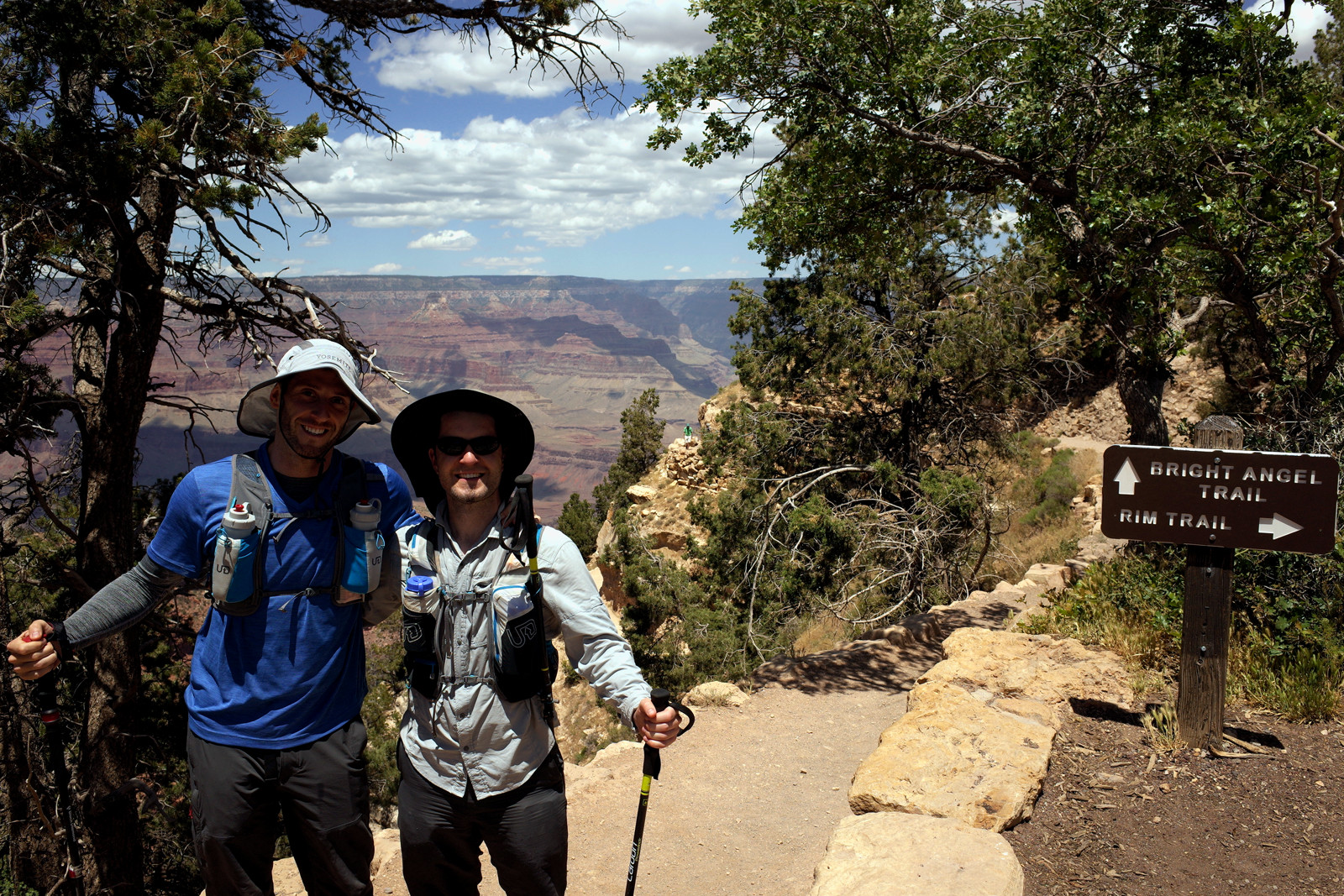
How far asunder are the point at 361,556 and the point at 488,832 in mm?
916

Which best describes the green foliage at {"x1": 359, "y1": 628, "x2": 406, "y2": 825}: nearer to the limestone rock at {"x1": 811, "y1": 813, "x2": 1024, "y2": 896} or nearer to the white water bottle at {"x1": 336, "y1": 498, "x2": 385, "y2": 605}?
the limestone rock at {"x1": 811, "y1": 813, "x2": 1024, "y2": 896}

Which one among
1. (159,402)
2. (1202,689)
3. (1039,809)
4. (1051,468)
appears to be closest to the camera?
(1039,809)

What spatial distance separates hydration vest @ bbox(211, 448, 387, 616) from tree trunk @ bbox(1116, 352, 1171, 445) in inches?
282

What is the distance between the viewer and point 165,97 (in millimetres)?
5559

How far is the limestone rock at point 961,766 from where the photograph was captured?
3908 mm

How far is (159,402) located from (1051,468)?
52.2 feet

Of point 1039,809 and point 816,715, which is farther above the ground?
point 1039,809

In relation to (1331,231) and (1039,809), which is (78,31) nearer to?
(1039,809)

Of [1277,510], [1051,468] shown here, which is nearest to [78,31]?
[1277,510]

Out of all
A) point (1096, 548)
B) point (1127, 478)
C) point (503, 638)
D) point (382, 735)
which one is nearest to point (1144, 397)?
point (1096, 548)

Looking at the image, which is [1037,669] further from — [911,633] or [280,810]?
[280,810]

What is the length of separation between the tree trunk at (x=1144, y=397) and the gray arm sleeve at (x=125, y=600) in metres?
7.67

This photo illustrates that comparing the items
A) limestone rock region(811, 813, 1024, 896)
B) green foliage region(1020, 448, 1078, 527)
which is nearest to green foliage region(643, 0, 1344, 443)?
limestone rock region(811, 813, 1024, 896)

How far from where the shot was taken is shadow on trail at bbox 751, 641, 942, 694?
7766 mm
